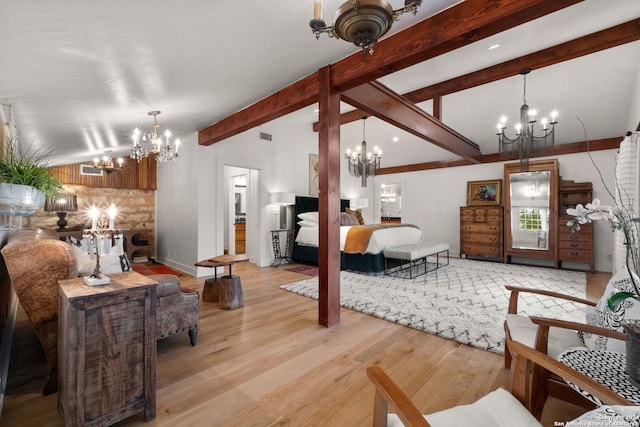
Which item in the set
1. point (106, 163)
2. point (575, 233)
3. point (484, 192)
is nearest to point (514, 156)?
point (484, 192)

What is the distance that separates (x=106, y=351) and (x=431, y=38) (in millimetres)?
2920

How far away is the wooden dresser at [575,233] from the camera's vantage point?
5.30 metres

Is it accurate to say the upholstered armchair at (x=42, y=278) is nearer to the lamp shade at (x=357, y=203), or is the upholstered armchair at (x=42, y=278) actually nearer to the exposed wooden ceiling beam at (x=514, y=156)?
the exposed wooden ceiling beam at (x=514, y=156)

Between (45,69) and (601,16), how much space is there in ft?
16.7

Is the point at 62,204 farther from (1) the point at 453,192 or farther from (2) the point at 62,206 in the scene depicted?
(1) the point at 453,192

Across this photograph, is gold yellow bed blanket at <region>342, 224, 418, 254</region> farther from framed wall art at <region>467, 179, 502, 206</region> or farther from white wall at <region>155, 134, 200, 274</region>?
framed wall art at <region>467, 179, 502, 206</region>

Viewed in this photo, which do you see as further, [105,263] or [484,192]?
[484,192]

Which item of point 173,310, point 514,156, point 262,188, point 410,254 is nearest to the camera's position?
point 173,310

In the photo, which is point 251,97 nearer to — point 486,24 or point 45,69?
point 45,69

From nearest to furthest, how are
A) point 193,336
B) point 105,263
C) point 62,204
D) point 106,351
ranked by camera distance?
point 106,351
point 105,263
point 193,336
point 62,204

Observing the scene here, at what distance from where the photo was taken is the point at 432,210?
786 centimetres

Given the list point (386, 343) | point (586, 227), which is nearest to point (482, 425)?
point (386, 343)

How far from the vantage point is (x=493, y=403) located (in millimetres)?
1056

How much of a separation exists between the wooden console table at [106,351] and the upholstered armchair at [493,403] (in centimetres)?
123
